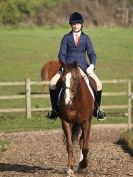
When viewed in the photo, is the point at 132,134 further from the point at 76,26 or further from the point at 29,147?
the point at 76,26

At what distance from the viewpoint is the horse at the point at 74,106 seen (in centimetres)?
1062

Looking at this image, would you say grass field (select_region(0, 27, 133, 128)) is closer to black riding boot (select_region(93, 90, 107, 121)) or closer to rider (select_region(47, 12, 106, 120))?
black riding boot (select_region(93, 90, 107, 121))

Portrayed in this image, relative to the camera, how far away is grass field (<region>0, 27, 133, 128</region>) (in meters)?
28.7

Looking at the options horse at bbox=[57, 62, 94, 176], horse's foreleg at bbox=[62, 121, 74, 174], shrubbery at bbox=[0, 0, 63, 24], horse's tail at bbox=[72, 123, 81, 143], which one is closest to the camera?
horse at bbox=[57, 62, 94, 176]

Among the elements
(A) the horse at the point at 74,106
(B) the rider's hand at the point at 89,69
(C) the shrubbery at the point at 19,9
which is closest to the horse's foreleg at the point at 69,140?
(A) the horse at the point at 74,106

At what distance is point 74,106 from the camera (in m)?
11.0

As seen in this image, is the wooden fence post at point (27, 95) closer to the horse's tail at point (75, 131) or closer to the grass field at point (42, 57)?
the grass field at point (42, 57)

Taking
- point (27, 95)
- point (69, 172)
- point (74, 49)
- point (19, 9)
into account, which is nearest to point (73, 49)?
point (74, 49)

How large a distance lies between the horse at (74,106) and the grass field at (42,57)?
29.6ft

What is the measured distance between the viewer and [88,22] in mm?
71688

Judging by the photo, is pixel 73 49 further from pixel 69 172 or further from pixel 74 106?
pixel 69 172

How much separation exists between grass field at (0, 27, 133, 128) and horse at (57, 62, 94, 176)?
903cm

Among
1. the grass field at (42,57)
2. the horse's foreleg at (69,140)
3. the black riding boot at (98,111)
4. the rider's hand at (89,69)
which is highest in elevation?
the rider's hand at (89,69)

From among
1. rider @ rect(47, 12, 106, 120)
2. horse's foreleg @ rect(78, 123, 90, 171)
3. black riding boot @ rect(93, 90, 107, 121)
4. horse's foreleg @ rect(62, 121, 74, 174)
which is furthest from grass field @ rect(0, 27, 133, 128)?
horse's foreleg @ rect(62, 121, 74, 174)
